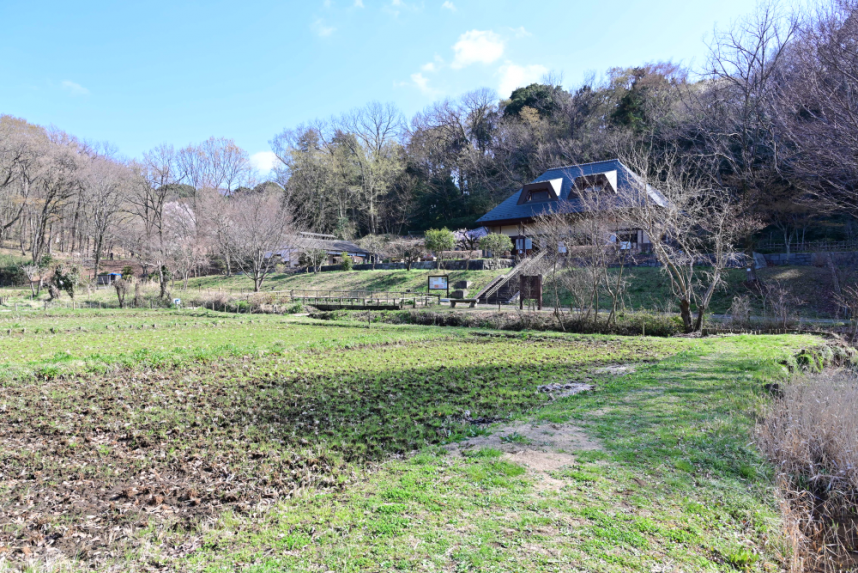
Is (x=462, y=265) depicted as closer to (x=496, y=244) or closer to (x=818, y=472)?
(x=496, y=244)

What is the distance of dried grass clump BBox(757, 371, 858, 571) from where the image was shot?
3752 mm

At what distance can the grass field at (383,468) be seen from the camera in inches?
125

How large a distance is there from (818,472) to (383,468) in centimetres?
477

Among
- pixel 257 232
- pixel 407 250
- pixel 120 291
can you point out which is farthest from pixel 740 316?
pixel 120 291

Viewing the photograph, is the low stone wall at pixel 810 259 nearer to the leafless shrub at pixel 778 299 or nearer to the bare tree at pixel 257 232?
the leafless shrub at pixel 778 299

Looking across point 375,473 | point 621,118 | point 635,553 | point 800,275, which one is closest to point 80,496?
point 375,473

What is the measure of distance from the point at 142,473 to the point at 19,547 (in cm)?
129

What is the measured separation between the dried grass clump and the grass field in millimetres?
245

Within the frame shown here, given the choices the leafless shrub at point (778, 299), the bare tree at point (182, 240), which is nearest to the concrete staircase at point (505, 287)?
the leafless shrub at point (778, 299)

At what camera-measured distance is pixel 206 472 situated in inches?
181

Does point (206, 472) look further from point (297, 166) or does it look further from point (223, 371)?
point (297, 166)

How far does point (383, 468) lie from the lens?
4617 mm

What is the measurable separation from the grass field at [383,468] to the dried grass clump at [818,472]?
245 mm

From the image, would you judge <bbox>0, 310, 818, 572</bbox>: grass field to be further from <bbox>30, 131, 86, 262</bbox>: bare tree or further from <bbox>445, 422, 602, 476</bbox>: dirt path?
<bbox>30, 131, 86, 262</bbox>: bare tree
